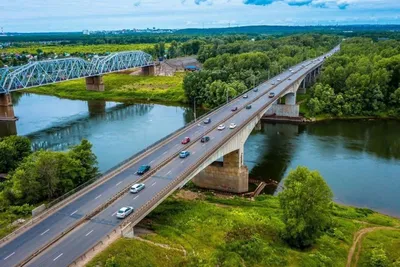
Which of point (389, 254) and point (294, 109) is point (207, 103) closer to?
point (294, 109)

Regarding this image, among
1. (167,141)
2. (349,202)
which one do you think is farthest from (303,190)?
(167,141)

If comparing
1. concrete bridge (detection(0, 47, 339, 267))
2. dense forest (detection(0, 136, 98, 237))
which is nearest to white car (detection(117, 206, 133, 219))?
concrete bridge (detection(0, 47, 339, 267))

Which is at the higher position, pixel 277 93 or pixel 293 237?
pixel 277 93

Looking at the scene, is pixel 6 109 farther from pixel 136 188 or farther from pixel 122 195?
pixel 136 188

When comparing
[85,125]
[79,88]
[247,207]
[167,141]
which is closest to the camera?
[247,207]

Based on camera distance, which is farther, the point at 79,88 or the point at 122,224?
the point at 79,88

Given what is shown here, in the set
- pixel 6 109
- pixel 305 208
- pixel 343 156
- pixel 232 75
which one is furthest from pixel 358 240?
pixel 6 109
